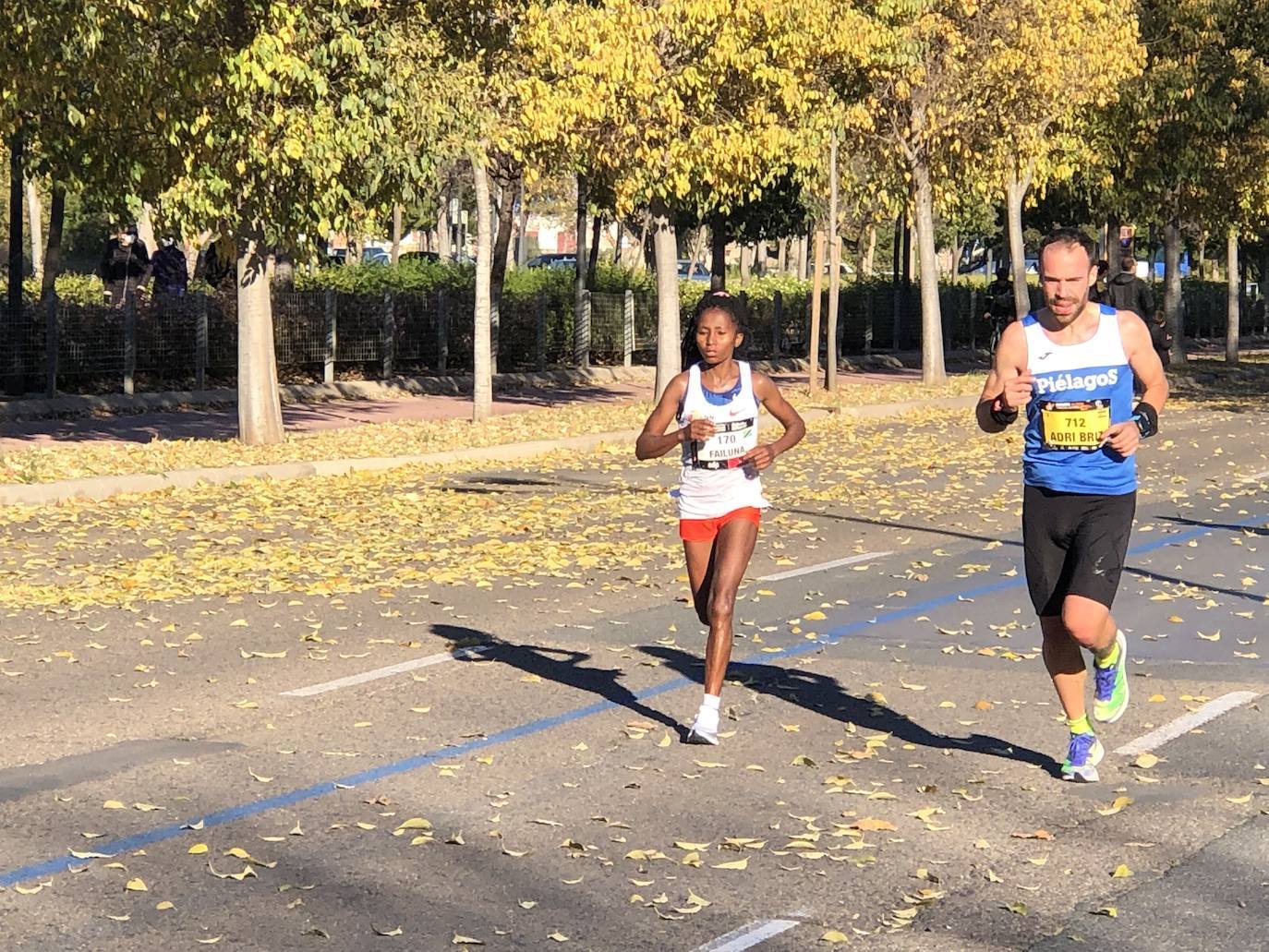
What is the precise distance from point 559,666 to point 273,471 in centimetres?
919

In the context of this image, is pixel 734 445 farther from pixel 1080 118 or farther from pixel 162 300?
pixel 1080 118

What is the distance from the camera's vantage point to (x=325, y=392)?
92.2ft

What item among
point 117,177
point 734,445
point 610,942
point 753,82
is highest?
point 753,82

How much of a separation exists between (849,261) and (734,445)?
303 feet

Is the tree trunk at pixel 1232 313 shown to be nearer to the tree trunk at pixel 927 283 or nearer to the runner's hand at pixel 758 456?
the tree trunk at pixel 927 283

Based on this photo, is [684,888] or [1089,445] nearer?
[684,888]

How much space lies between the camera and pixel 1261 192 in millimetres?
37562

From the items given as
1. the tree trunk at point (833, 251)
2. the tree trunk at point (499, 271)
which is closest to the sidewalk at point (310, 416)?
the tree trunk at point (499, 271)

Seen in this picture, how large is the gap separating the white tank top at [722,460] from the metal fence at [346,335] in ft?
54.9

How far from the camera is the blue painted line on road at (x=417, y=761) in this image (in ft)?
19.7

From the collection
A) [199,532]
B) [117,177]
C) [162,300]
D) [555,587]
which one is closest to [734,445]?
[555,587]

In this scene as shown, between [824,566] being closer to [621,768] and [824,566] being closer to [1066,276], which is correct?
[621,768]

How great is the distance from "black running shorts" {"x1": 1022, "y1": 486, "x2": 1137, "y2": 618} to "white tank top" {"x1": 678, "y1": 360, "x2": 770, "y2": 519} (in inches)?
44.2

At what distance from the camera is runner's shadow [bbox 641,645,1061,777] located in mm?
7570
